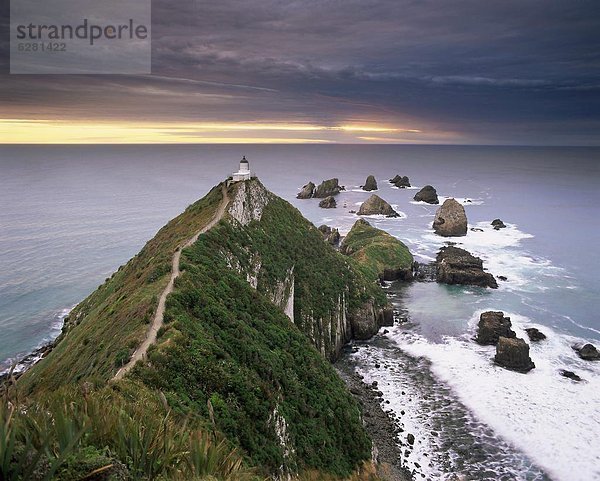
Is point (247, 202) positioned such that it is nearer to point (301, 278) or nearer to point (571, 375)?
point (301, 278)

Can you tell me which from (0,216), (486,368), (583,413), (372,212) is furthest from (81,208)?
(583,413)

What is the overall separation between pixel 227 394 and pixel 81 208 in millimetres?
116944

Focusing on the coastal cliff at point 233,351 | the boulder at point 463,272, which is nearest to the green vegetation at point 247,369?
the coastal cliff at point 233,351

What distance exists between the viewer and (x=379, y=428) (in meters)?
35.6

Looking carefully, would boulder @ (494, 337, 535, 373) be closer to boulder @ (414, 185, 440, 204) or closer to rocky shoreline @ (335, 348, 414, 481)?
rocky shoreline @ (335, 348, 414, 481)

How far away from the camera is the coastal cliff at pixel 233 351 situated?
66.7 feet

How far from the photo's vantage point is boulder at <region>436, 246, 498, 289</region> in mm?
70000

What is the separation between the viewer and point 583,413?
3778 cm

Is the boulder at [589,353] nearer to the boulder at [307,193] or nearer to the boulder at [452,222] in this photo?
the boulder at [452,222]

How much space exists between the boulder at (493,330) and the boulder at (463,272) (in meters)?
19.0

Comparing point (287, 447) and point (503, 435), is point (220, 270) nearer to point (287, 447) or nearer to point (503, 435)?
point (287, 447)

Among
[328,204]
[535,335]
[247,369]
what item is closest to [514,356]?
[535,335]

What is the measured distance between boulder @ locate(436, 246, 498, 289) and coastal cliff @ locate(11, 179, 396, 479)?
31.6 meters

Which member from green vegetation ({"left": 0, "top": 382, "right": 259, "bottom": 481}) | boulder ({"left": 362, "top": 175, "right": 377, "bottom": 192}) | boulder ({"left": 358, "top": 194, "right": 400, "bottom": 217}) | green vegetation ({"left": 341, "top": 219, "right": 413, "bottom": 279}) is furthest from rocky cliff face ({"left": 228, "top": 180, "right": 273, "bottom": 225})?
boulder ({"left": 362, "top": 175, "right": 377, "bottom": 192})
